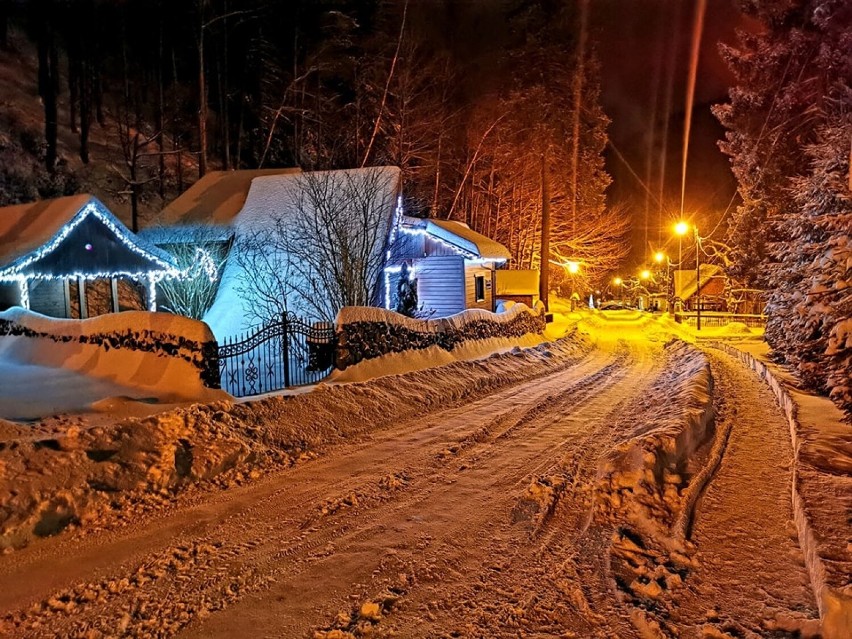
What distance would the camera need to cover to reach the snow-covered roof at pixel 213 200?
82.8ft

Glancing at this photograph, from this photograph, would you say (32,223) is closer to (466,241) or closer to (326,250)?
(326,250)

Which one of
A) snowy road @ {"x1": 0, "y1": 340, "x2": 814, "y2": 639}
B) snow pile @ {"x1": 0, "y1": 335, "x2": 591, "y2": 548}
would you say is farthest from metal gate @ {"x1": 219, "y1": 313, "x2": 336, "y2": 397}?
snowy road @ {"x1": 0, "y1": 340, "x2": 814, "y2": 639}

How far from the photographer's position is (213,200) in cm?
2658

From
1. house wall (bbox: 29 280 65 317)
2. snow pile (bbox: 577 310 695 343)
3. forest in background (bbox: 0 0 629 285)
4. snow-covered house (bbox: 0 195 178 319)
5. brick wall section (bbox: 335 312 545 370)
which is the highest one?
forest in background (bbox: 0 0 629 285)

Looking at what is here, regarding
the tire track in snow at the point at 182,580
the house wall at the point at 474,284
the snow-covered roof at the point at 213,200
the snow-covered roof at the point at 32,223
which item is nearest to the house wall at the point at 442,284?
the house wall at the point at 474,284

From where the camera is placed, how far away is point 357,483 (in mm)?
7043

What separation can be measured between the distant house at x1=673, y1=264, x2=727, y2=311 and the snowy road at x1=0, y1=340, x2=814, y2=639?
4580 cm

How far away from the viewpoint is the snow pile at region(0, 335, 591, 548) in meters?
5.91

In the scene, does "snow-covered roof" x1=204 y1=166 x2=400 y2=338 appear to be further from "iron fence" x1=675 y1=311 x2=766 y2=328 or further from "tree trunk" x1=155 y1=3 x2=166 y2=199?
"iron fence" x1=675 y1=311 x2=766 y2=328

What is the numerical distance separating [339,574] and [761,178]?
68.8 feet

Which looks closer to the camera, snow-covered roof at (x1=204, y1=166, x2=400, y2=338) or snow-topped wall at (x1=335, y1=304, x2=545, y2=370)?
snow-topped wall at (x1=335, y1=304, x2=545, y2=370)

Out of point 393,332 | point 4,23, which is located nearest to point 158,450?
point 393,332

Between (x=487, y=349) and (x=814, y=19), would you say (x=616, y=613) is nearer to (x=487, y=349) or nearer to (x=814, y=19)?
(x=487, y=349)

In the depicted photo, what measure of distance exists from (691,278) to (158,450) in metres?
57.0
